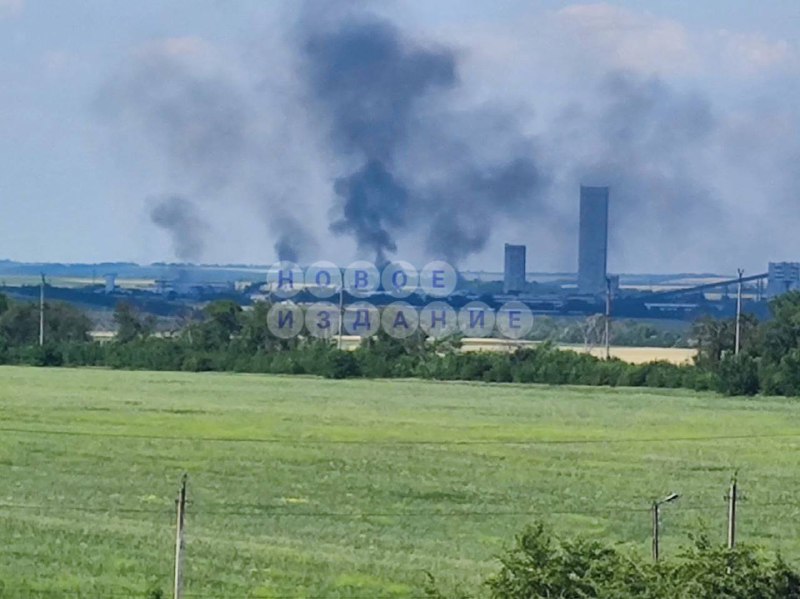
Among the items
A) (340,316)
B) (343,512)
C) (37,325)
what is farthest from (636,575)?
(37,325)

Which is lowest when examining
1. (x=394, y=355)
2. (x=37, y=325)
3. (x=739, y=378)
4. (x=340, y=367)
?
(x=340, y=367)

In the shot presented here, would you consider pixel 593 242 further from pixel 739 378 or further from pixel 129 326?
pixel 739 378

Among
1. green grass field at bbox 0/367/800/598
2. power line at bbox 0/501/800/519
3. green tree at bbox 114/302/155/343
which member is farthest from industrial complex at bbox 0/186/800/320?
power line at bbox 0/501/800/519

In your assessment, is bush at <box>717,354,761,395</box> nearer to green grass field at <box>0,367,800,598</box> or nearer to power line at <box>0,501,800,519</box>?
green grass field at <box>0,367,800,598</box>

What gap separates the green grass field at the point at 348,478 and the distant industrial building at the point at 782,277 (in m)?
59.6

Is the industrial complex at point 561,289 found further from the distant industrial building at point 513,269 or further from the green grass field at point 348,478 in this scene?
the green grass field at point 348,478

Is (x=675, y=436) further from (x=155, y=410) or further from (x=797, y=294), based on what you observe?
(x=797, y=294)

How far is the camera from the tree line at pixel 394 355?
57344mm

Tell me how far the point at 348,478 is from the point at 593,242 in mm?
85513

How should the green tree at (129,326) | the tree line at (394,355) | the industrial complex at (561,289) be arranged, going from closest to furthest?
the tree line at (394,355), the green tree at (129,326), the industrial complex at (561,289)

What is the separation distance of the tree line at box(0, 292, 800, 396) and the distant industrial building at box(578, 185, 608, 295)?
3964cm

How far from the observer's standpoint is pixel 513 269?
10862 cm

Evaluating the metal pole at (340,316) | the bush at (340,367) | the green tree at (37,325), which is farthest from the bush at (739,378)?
the green tree at (37,325)

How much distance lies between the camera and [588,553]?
49.2 ft
